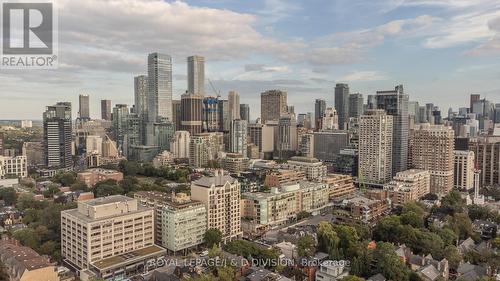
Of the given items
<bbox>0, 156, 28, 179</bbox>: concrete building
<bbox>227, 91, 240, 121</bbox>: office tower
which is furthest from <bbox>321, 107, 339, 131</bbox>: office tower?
<bbox>0, 156, 28, 179</bbox>: concrete building

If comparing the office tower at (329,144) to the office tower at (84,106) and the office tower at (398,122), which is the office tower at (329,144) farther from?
the office tower at (84,106)

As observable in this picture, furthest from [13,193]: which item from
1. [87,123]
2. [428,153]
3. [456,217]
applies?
[87,123]

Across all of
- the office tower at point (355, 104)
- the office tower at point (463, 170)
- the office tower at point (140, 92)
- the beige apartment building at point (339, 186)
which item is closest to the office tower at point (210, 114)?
the office tower at point (140, 92)

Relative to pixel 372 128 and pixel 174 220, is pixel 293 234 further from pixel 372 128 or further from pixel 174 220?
pixel 372 128

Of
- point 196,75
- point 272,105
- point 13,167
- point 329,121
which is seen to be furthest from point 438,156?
point 196,75

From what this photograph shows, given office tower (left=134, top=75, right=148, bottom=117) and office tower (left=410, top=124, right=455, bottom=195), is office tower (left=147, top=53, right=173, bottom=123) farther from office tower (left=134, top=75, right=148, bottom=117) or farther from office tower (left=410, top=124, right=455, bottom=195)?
office tower (left=410, top=124, right=455, bottom=195)

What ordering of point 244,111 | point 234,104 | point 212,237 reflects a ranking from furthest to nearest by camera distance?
1. point 244,111
2. point 234,104
3. point 212,237

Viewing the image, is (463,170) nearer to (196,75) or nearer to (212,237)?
(212,237)
